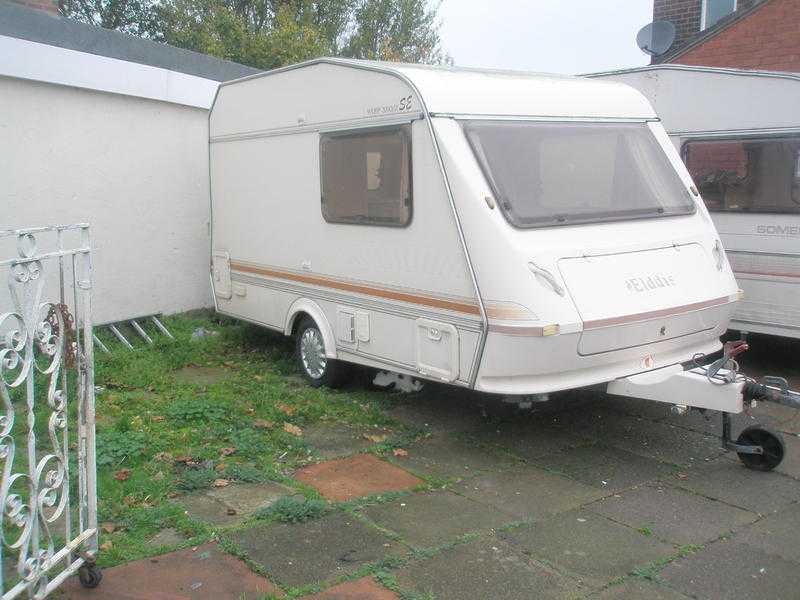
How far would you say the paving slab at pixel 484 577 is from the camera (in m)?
4.07

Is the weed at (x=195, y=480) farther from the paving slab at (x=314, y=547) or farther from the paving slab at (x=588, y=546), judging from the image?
the paving slab at (x=588, y=546)

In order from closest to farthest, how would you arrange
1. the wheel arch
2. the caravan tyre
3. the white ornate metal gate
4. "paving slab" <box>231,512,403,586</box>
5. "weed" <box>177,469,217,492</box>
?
1. the white ornate metal gate
2. "paving slab" <box>231,512,403,586</box>
3. "weed" <box>177,469,217,492</box>
4. the wheel arch
5. the caravan tyre

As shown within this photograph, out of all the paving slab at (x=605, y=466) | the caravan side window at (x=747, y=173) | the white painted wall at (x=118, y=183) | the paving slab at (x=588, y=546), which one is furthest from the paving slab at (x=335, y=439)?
the caravan side window at (x=747, y=173)

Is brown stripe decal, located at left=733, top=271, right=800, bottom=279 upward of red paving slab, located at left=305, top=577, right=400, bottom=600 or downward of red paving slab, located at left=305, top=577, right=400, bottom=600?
upward

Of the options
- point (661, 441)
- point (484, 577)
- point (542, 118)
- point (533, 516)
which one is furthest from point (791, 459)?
point (542, 118)

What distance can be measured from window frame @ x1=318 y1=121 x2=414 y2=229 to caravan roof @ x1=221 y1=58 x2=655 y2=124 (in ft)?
1.02

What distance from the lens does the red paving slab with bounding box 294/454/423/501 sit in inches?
209

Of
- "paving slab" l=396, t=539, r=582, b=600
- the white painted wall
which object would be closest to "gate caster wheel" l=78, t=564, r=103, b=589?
"paving slab" l=396, t=539, r=582, b=600

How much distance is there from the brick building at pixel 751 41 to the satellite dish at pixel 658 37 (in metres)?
0.71

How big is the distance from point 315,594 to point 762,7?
11142 millimetres

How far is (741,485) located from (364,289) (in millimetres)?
3011

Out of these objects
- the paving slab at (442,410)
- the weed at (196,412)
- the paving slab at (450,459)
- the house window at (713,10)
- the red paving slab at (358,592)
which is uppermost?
the house window at (713,10)

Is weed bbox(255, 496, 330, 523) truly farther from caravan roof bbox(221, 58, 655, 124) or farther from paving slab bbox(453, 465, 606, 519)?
caravan roof bbox(221, 58, 655, 124)

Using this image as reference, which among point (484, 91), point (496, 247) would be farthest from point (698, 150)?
point (496, 247)
